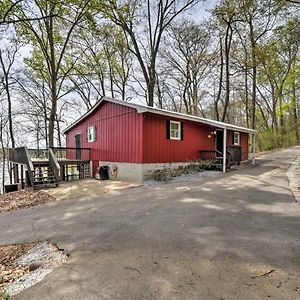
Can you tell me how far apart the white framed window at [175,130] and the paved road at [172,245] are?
17.6 ft

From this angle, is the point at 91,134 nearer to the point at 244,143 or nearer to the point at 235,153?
the point at 235,153

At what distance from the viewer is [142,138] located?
10945mm

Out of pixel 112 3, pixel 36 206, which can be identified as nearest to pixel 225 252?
pixel 36 206

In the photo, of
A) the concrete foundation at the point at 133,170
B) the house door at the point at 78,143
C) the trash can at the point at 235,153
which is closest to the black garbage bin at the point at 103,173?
the concrete foundation at the point at 133,170

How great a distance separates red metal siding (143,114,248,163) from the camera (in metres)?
11.2

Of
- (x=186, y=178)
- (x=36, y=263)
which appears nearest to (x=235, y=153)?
(x=186, y=178)

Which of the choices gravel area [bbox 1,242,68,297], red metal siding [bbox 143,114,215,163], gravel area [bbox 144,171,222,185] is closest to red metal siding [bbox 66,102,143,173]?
red metal siding [bbox 143,114,215,163]

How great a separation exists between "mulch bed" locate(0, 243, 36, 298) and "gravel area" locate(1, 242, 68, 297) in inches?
2.2

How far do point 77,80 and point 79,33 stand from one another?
20.1 feet

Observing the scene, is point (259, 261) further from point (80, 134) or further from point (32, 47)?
point (32, 47)

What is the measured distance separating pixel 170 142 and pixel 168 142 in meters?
0.15

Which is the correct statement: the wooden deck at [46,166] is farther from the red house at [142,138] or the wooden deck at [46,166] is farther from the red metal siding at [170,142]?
the red metal siding at [170,142]

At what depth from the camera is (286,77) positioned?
26312 mm

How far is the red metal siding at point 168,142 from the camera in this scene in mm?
11180
